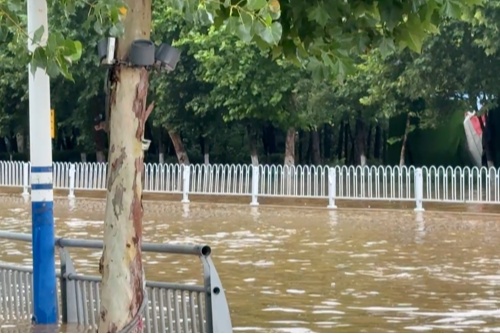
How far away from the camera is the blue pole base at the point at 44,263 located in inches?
314

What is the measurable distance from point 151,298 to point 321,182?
18.2 meters

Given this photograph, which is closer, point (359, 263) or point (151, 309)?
point (151, 309)

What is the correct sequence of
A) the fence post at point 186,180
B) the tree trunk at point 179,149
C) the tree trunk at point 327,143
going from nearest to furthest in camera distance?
the fence post at point 186,180 → the tree trunk at point 179,149 → the tree trunk at point 327,143

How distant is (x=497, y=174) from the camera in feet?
73.6

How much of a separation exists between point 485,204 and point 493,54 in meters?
3.77

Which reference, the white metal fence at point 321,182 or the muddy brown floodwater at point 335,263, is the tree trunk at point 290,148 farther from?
the muddy brown floodwater at point 335,263

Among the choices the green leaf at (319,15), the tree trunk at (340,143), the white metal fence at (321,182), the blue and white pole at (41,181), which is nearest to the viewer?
the green leaf at (319,15)

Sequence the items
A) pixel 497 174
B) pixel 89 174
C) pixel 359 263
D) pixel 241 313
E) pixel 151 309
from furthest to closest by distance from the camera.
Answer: pixel 89 174, pixel 497 174, pixel 359 263, pixel 241 313, pixel 151 309

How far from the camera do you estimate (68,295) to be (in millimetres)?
8461

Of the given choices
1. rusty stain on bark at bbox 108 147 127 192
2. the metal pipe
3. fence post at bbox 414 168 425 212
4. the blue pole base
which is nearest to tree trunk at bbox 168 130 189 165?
fence post at bbox 414 168 425 212

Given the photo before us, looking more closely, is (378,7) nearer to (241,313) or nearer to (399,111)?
(241,313)

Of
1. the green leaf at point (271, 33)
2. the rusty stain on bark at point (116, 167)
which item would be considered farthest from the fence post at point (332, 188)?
the green leaf at point (271, 33)

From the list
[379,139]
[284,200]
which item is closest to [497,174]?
[284,200]

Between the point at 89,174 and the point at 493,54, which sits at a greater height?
the point at 493,54
